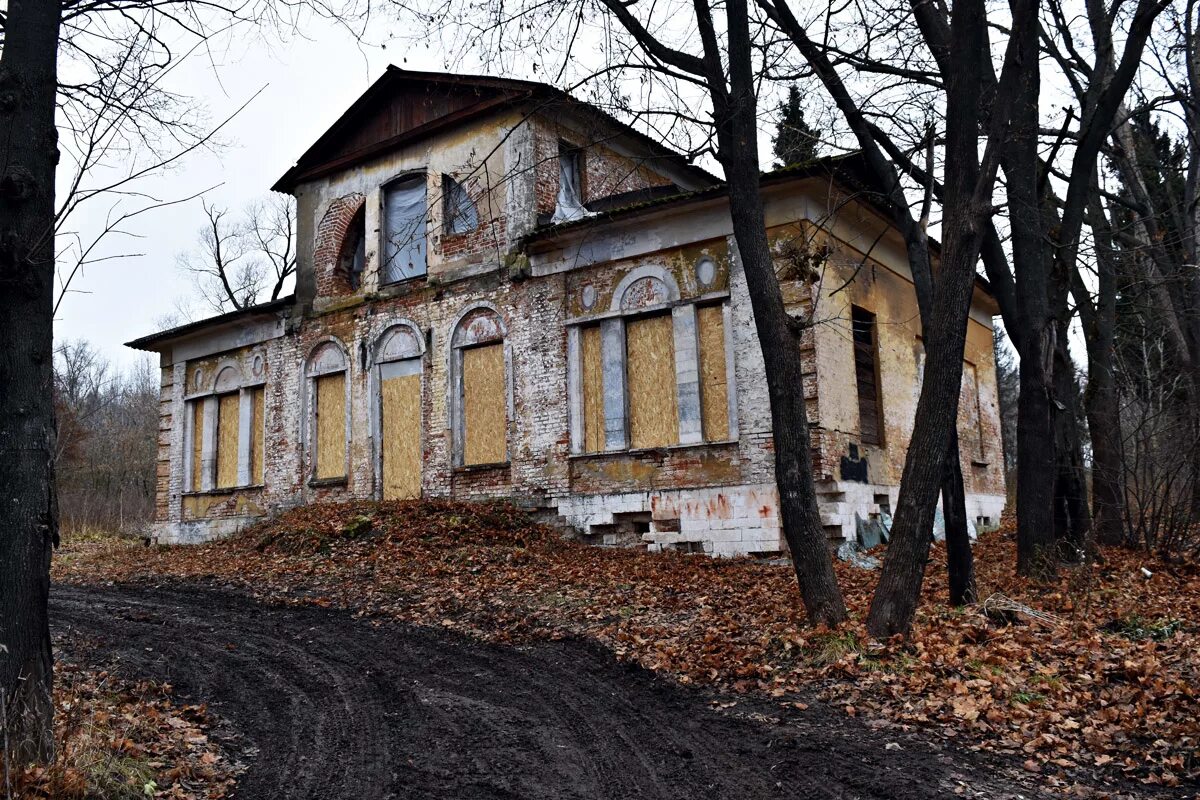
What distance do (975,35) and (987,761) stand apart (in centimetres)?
592

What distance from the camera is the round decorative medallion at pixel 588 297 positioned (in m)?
14.9

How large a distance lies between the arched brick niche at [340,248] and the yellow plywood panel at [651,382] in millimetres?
7037

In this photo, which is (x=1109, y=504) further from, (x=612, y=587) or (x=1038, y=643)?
(x=612, y=587)

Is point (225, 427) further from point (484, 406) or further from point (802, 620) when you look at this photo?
point (802, 620)

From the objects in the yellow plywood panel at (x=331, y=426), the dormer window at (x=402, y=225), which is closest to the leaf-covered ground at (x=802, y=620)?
the yellow plywood panel at (x=331, y=426)

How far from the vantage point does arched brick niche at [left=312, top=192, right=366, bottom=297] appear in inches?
728

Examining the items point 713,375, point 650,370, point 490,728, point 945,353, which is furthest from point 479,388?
point 490,728

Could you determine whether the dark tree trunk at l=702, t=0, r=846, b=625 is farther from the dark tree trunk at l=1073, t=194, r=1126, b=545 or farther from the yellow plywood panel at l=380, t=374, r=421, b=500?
the yellow plywood panel at l=380, t=374, r=421, b=500

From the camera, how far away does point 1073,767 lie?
16.6 ft

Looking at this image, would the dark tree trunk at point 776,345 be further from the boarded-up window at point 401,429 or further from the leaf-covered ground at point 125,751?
the boarded-up window at point 401,429

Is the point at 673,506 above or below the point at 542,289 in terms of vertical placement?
below

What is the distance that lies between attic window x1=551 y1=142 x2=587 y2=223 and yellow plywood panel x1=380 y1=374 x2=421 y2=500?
401 centimetres

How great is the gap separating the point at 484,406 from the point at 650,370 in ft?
11.0

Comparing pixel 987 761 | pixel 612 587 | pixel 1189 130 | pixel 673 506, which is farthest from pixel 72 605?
pixel 1189 130
